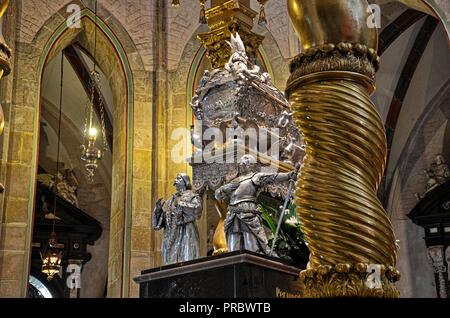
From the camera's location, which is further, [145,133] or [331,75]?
[145,133]

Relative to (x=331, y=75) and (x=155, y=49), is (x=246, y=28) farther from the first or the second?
(x=331, y=75)

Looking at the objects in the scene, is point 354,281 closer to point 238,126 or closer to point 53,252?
point 238,126

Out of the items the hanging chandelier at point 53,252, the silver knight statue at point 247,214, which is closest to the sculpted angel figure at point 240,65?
the silver knight statue at point 247,214

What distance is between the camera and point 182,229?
590 cm

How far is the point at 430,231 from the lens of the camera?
13.6 meters

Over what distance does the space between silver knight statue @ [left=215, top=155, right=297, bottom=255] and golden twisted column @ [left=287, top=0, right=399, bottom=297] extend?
2.67m

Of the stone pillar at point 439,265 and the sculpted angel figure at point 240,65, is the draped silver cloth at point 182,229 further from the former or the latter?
the stone pillar at point 439,265

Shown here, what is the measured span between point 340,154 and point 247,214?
9.81ft

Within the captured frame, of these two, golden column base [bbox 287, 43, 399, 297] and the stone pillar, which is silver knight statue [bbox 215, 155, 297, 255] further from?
the stone pillar

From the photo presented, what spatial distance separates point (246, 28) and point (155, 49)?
134 inches

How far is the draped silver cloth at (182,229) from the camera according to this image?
5836mm

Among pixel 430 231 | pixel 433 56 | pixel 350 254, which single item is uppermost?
pixel 433 56

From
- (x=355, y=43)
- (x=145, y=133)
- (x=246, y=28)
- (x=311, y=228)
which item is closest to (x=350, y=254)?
(x=311, y=228)

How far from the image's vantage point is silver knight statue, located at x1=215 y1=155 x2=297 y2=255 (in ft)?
17.7
